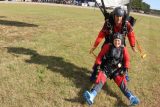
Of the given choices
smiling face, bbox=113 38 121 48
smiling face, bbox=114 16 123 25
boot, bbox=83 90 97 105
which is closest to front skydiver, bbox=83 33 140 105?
smiling face, bbox=113 38 121 48

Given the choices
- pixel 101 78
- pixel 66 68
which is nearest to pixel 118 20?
pixel 101 78

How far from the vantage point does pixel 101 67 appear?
862 centimetres

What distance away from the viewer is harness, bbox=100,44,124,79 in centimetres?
841

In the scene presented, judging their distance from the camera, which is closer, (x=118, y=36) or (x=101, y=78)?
(x=101, y=78)

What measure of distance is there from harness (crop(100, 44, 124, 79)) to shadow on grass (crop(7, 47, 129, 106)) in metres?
0.63

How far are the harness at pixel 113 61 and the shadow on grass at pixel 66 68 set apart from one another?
626mm

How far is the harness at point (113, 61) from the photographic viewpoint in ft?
27.6

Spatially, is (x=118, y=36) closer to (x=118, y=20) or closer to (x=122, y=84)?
(x=118, y=20)

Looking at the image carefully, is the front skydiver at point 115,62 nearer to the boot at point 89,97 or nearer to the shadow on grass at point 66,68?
the shadow on grass at point 66,68

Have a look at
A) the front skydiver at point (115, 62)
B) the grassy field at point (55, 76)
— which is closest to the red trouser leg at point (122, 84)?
the front skydiver at point (115, 62)

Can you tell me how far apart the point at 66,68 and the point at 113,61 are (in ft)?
7.03

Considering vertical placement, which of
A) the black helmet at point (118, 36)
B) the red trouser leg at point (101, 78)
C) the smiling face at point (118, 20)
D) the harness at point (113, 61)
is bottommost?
the red trouser leg at point (101, 78)

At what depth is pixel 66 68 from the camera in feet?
33.4

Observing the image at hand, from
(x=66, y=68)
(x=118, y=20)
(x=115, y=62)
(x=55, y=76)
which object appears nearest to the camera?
(x=115, y=62)
